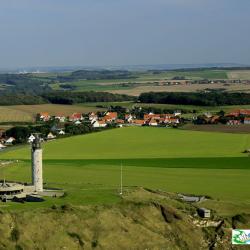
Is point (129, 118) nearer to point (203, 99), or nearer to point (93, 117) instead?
point (93, 117)

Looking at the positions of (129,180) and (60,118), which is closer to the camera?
(129,180)

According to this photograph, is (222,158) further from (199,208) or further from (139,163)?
(199,208)

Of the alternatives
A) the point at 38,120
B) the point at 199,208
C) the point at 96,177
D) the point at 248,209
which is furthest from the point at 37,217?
the point at 38,120

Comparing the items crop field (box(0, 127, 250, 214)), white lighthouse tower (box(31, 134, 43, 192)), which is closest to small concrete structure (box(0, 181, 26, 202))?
white lighthouse tower (box(31, 134, 43, 192))

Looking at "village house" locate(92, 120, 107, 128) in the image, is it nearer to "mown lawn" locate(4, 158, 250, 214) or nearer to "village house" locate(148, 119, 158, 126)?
"village house" locate(148, 119, 158, 126)

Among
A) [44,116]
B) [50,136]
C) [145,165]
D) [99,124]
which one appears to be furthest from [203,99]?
[145,165]

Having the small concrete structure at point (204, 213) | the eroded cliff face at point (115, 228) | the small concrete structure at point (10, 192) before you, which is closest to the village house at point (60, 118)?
the small concrete structure at point (10, 192)

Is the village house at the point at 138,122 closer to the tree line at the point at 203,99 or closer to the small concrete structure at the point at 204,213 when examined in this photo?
the tree line at the point at 203,99
